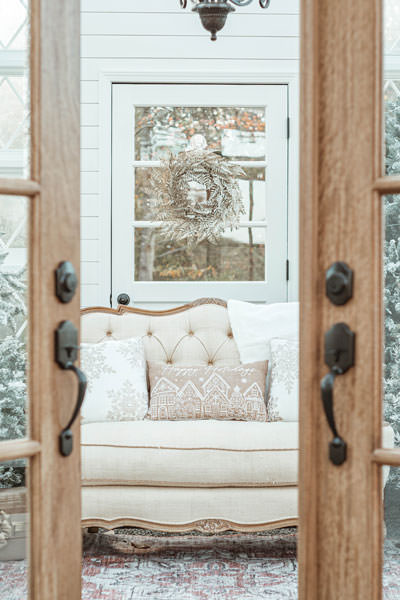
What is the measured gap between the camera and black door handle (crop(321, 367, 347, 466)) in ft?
3.80

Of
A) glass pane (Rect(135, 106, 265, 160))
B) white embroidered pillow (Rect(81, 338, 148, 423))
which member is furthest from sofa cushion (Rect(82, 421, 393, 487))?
glass pane (Rect(135, 106, 265, 160))

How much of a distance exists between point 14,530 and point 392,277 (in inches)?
33.4

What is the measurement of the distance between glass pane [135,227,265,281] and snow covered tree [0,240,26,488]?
2.70m

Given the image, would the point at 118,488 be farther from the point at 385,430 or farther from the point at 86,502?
the point at 385,430

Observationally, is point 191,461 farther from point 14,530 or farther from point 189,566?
point 14,530

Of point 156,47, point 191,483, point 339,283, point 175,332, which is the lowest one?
point 191,483

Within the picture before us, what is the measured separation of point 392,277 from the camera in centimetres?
121

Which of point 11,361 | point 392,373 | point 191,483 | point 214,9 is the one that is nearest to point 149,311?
point 191,483

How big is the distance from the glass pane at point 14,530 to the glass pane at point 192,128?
296 centimetres

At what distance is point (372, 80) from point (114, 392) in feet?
7.02

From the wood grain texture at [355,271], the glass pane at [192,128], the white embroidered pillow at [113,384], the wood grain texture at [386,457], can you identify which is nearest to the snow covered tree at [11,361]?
the wood grain texture at [355,271]

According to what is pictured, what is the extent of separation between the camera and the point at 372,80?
117cm

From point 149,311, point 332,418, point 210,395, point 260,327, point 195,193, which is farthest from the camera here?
point 195,193

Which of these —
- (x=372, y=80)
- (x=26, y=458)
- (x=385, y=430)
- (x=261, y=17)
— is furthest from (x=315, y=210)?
(x=261, y=17)
